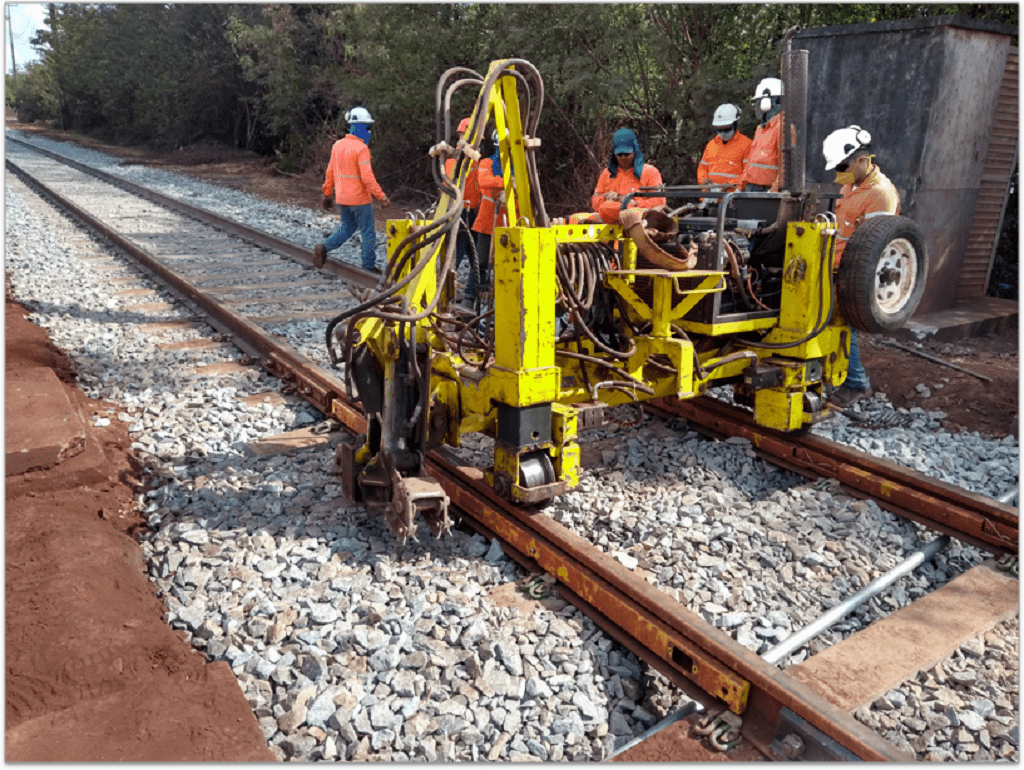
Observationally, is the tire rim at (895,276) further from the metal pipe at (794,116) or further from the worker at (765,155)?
the worker at (765,155)

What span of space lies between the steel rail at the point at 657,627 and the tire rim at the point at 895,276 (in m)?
2.72

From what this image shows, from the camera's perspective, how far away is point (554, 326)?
3971 millimetres

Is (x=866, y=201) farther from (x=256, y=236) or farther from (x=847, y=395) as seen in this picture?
(x=256, y=236)

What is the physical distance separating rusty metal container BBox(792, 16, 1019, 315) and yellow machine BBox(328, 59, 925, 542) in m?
3.85

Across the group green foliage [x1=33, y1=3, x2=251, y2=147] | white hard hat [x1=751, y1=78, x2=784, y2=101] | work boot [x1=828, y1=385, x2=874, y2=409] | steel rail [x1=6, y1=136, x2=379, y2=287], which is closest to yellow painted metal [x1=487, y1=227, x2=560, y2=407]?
work boot [x1=828, y1=385, x2=874, y2=409]

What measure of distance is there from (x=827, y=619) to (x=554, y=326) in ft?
5.91

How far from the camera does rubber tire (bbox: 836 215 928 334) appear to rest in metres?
4.86

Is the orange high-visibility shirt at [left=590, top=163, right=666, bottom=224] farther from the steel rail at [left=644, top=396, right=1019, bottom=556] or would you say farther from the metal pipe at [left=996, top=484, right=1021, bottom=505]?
the metal pipe at [left=996, top=484, right=1021, bottom=505]

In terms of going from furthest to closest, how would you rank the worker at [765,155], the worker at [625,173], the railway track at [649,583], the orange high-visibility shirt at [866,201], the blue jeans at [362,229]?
the blue jeans at [362,229]
the worker at [765,155]
the worker at [625,173]
the orange high-visibility shirt at [866,201]
the railway track at [649,583]

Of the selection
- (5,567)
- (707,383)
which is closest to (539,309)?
(707,383)

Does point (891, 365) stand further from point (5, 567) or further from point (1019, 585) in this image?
point (5, 567)

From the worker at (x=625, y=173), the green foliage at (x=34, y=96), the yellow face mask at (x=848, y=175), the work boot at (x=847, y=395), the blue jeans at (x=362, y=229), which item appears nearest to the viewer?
the yellow face mask at (x=848, y=175)

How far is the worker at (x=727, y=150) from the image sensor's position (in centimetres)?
729

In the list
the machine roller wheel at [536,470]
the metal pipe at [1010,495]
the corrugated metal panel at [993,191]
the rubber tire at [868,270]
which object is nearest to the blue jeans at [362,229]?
the rubber tire at [868,270]
